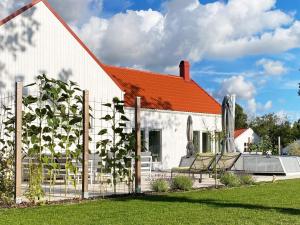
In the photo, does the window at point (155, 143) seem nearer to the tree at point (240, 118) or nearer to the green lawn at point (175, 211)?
the green lawn at point (175, 211)

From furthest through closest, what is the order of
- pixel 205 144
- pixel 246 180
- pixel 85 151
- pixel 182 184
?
1. pixel 205 144
2. pixel 246 180
3. pixel 182 184
4. pixel 85 151

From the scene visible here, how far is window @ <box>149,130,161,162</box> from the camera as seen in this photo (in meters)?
25.1

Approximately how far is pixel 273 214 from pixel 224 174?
574 cm

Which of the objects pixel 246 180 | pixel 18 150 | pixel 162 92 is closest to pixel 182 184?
pixel 246 180

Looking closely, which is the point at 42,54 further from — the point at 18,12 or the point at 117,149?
the point at 117,149

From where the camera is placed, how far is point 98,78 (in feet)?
68.0

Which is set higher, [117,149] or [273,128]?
[273,128]

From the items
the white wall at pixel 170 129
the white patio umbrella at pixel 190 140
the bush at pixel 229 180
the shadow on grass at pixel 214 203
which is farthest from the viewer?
the white wall at pixel 170 129

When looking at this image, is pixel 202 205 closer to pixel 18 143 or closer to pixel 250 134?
pixel 18 143

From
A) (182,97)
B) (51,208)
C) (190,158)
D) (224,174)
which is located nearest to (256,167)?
(190,158)

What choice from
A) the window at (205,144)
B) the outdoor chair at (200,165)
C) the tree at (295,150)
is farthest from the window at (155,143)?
the outdoor chair at (200,165)

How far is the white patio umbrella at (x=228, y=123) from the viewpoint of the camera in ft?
65.2

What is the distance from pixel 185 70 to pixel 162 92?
5.02m

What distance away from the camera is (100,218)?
7.75 meters
